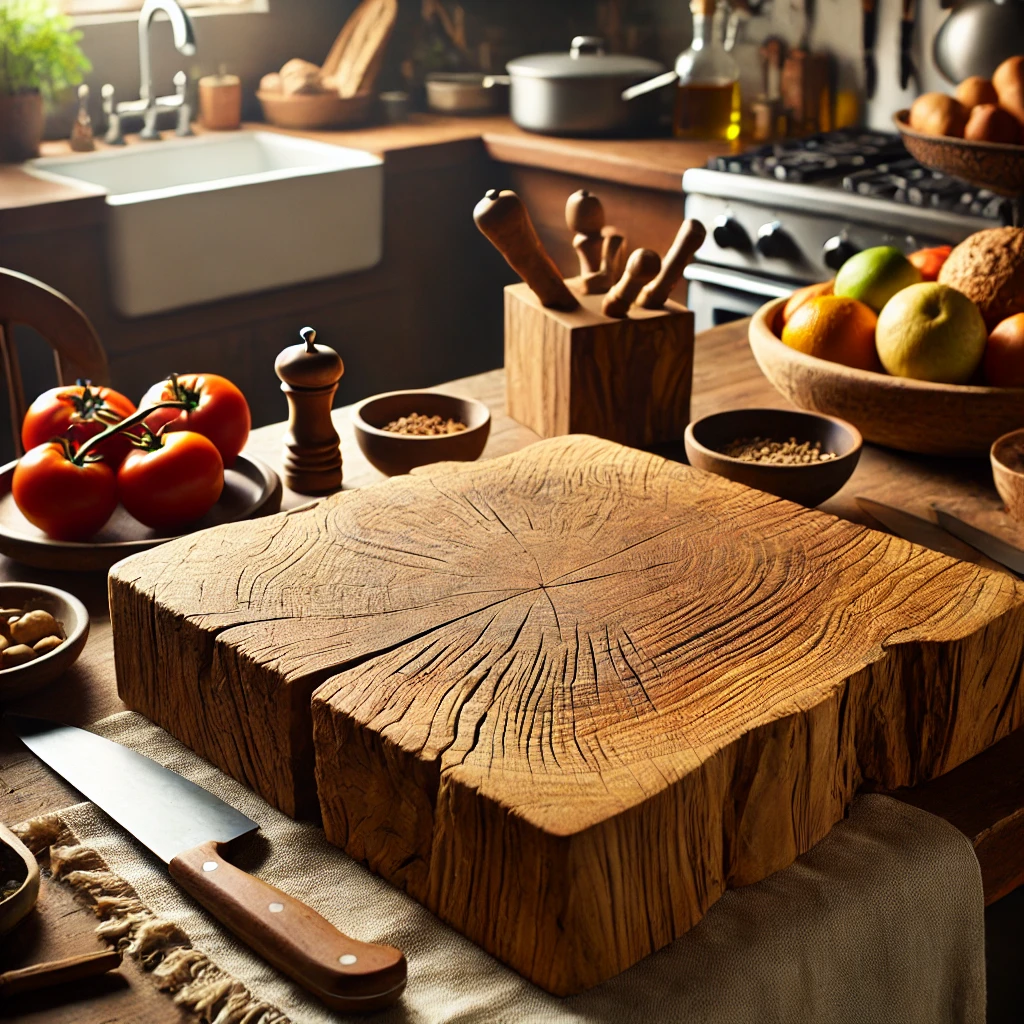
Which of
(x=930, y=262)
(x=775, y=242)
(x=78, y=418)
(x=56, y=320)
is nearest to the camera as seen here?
(x=78, y=418)

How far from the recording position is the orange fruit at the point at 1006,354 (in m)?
1.18

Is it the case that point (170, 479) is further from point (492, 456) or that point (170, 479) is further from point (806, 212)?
point (806, 212)

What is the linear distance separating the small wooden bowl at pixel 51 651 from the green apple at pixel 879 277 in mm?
812

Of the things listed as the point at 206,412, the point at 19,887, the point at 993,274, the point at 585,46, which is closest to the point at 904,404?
the point at 993,274

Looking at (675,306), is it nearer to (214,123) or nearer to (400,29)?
(214,123)

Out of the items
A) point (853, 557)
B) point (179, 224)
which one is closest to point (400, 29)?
point (179, 224)

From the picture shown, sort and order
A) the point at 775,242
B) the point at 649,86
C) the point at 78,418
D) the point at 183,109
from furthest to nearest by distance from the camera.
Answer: the point at 183,109, the point at 649,86, the point at 775,242, the point at 78,418

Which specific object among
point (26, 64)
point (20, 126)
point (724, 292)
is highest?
point (26, 64)

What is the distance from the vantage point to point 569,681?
2.44ft

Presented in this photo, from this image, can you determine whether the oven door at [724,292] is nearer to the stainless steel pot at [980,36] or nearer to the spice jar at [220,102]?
the stainless steel pot at [980,36]

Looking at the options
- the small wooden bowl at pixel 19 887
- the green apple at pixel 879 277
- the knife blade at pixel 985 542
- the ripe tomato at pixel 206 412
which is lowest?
the small wooden bowl at pixel 19 887

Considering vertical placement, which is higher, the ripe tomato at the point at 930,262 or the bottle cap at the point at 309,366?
the ripe tomato at the point at 930,262

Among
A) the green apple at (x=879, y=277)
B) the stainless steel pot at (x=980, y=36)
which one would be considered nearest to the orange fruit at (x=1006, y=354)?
the green apple at (x=879, y=277)

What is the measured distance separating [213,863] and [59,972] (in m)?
0.10
